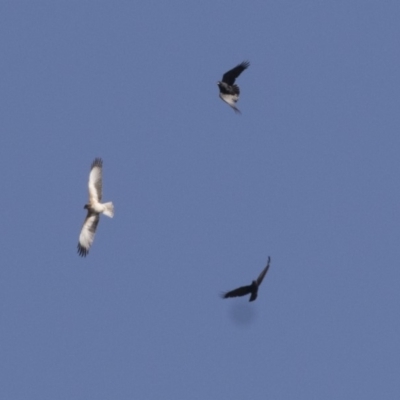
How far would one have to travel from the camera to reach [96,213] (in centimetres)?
5031

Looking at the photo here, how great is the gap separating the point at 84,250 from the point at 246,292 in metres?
8.35

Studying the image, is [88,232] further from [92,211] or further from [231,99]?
[231,99]

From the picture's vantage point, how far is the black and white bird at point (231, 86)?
2029 inches

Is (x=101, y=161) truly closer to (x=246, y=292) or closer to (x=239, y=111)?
(x=239, y=111)

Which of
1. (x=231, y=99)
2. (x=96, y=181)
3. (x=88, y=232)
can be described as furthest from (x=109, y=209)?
(x=231, y=99)

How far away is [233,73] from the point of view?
52219mm

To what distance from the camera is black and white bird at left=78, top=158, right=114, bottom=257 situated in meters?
50.0

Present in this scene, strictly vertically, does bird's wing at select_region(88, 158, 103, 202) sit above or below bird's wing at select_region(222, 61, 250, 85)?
below

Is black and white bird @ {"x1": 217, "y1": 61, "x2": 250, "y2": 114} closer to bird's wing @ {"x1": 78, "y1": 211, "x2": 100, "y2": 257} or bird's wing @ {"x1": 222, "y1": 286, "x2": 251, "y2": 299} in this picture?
bird's wing @ {"x1": 78, "y1": 211, "x2": 100, "y2": 257}

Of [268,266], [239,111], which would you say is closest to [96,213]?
[239,111]

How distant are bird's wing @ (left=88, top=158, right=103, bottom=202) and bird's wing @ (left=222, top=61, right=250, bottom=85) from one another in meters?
4.99

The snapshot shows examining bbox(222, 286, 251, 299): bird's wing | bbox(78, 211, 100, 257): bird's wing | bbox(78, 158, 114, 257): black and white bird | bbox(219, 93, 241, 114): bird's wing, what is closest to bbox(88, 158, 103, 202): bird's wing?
bbox(78, 158, 114, 257): black and white bird

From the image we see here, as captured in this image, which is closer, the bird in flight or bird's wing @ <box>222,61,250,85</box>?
the bird in flight

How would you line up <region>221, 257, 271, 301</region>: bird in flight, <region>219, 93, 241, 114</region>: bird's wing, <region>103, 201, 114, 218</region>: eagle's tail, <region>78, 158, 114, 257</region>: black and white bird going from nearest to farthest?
1. <region>221, 257, 271, 301</region>: bird in flight
2. <region>103, 201, 114, 218</region>: eagle's tail
3. <region>78, 158, 114, 257</region>: black and white bird
4. <region>219, 93, 241, 114</region>: bird's wing
